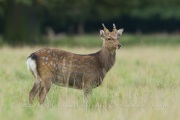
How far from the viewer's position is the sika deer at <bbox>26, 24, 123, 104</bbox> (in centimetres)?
1032

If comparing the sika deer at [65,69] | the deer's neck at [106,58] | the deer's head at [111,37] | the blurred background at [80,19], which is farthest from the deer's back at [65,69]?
the blurred background at [80,19]

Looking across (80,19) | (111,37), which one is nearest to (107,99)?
(111,37)

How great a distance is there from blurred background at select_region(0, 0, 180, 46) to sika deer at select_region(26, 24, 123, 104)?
55.1 feet

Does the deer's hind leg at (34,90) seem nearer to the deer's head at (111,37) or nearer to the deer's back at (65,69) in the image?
the deer's back at (65,69)

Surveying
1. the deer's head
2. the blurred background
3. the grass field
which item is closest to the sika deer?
the deer's head

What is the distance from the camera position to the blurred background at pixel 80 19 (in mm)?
30594

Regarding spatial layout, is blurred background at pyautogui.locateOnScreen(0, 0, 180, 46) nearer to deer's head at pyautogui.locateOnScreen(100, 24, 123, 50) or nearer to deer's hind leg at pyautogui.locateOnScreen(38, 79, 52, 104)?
deer's head at pyautogui.locateOnScreen(100, 24, 123, 50)

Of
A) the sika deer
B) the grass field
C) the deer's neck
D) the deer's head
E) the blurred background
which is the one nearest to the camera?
the grass field

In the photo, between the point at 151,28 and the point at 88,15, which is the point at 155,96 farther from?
the point at 151,28

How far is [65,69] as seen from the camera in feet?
34.4

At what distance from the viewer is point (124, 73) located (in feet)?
48.7

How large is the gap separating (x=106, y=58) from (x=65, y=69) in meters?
0.91

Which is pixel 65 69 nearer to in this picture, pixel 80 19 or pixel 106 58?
pixel 106 58

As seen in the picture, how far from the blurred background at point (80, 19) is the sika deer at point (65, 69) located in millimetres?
16804
